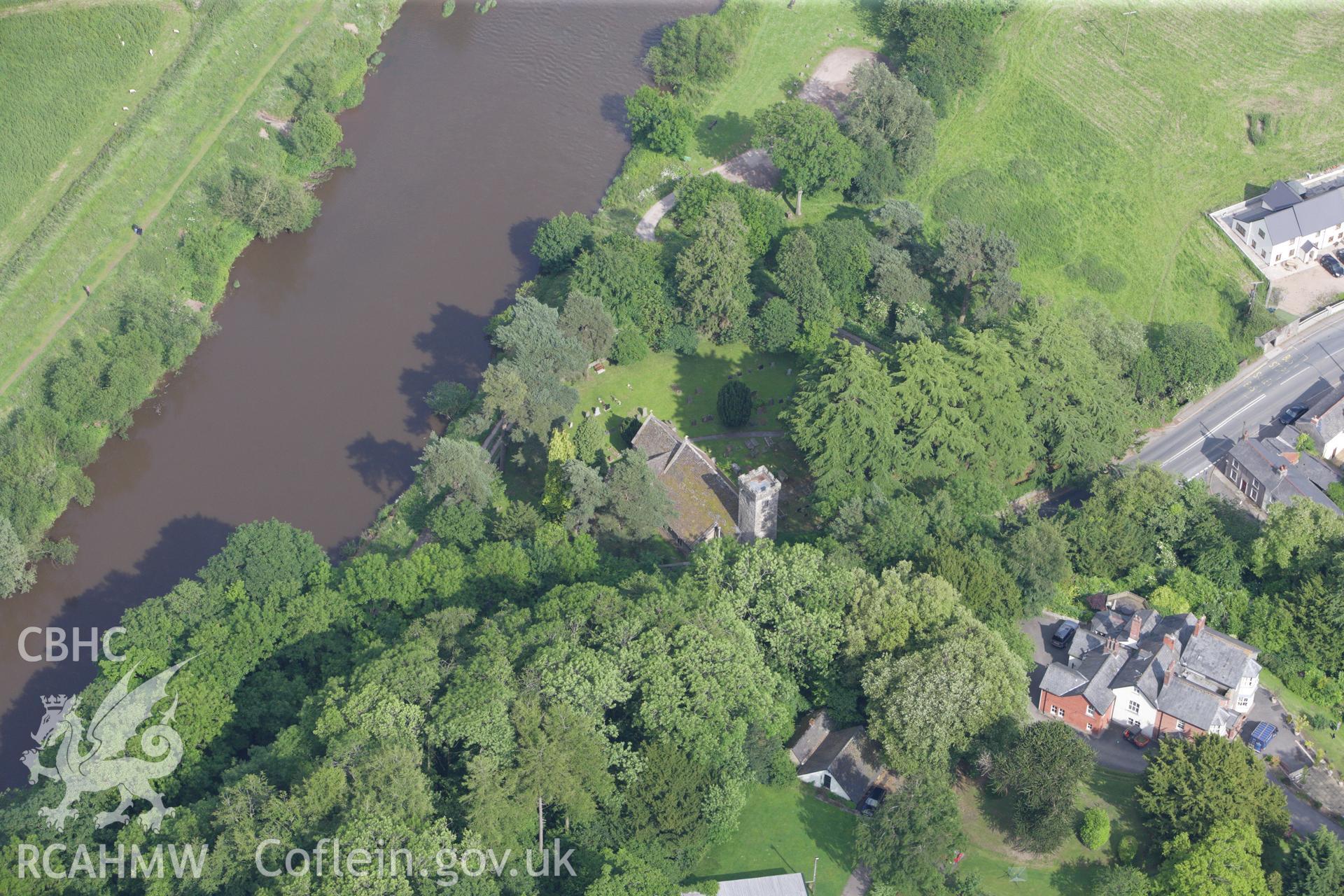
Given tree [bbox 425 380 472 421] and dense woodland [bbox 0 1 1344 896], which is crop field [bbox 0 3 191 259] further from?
tree [bbox 425 380 472 421]

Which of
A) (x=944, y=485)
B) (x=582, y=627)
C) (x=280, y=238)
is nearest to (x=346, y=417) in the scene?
(x=280, y=238)

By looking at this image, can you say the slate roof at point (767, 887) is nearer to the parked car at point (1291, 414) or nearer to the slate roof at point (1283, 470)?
the slate roof at point (1283, 470)

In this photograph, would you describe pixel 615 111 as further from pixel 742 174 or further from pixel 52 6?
pixel 52 6

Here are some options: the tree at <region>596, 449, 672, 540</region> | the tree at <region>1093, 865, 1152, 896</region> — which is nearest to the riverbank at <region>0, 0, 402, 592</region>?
the tree at <region>596, 449, 672, 540</region>

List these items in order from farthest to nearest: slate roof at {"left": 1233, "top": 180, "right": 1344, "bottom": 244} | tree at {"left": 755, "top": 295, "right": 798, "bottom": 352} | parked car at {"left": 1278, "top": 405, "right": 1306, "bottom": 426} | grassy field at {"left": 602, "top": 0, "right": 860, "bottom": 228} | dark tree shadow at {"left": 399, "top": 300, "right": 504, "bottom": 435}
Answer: grassy field at {"left": 602, "top": 0, "right": 860, "bottom": 228} < slate roof at {"left": 1233, "top": 180, "right": 1344, "bottom": 244} < tree at {"left": 755, "top": 295, "right": 798, "bottom": 352} < dark tree shadow at {"left": 399, "top": 300, "right": 504, "bottom": 435} < parked car at {"left": 1278, "top": 405, "right": 1306, "bottom": 426}

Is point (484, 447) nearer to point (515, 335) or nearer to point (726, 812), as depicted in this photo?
point (515, 335)

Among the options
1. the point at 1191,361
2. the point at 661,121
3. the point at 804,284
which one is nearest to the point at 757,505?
the point at 804,284

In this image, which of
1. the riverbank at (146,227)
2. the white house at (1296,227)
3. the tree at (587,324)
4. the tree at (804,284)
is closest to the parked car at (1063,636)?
the tree at (804,284)
